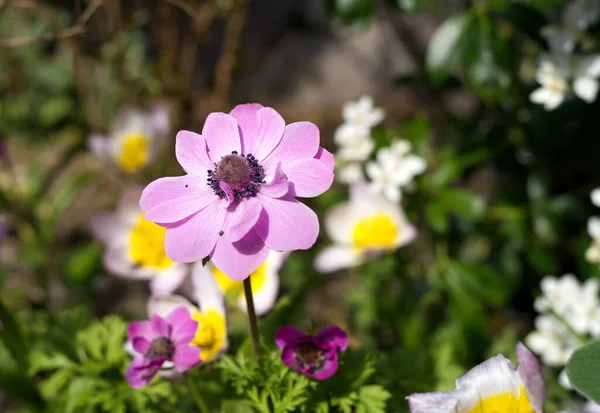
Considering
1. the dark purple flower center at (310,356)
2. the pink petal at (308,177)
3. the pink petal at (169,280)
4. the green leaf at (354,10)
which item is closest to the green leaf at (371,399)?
the dark purple flower center at (310,356)

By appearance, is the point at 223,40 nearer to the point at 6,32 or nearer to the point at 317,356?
the point at 6,32

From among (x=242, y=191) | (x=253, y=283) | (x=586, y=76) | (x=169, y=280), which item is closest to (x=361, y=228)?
(x=253, y=283)

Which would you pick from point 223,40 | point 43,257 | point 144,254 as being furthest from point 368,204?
point 223,40

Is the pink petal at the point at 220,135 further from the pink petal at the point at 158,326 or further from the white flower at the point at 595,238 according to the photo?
the white flower at the point at 595,238

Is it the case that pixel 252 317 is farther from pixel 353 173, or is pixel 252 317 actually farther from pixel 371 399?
pixel 353 173

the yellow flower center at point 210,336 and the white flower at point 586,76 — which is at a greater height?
the white flower at point 586,76

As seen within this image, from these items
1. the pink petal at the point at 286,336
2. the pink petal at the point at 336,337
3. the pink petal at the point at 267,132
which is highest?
the pink petal at the point at 267,132
